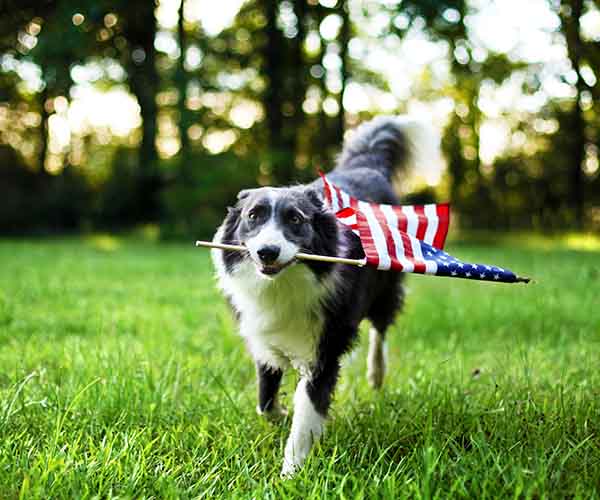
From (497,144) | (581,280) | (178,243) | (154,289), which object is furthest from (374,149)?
(497,144)

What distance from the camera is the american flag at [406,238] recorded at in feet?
8.32

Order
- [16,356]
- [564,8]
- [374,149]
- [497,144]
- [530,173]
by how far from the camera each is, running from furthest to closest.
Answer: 1. [497,144]
2. [530,173]
3. [564,8]
4. [374,149]
5. [16,356]

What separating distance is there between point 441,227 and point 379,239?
633 millimetres

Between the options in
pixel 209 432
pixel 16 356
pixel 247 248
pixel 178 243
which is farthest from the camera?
pixel 178 243

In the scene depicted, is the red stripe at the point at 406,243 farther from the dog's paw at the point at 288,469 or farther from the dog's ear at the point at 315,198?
the dog's paw at the point at 288,469

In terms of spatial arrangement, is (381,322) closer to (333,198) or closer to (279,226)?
(333,198)

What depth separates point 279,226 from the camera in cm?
276

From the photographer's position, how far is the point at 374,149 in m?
4.78

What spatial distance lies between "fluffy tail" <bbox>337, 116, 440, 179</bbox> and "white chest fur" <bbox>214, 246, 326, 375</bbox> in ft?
6.16

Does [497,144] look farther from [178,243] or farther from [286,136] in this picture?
[178,243]

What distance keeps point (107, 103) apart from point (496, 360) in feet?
75.9

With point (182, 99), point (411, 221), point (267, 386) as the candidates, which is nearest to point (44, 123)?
point (182, 99)

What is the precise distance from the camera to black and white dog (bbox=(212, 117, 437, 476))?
277 centimetres

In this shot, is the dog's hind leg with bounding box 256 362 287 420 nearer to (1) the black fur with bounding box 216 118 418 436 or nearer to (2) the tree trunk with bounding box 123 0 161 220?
(1) the black fur with bounding box 216 118 418 436
